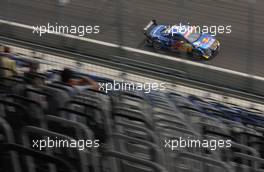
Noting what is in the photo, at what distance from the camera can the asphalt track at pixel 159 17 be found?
6891 mm

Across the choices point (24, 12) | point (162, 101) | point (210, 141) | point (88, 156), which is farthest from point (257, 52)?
point (88, 156)

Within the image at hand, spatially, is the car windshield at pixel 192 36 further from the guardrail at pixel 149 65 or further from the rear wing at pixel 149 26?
the guardrail at pixel 149 65

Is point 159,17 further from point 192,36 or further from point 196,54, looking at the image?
point 192,36

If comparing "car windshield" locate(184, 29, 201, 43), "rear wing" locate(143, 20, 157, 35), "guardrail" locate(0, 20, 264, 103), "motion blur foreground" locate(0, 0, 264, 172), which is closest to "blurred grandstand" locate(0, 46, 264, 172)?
"motion blur foreground" locate(0, 0, 264, 172)

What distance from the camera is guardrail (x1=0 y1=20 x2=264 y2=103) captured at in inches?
284

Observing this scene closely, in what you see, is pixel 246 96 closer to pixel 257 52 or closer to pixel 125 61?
pixel 257 52

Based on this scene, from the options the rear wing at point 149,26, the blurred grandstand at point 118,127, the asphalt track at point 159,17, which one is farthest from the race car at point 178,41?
the blurred grandstand at point 118,127

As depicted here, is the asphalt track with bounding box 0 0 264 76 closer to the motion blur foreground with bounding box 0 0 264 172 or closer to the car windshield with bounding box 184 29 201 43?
the motion blur foreground with bounding box 0 0 264 172

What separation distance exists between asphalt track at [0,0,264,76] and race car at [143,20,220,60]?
12 centimetres

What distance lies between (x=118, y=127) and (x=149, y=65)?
118 inches

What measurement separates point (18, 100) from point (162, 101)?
6.96ft

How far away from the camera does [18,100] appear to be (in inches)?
185

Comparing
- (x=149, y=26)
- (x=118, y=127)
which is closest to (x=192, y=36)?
(x=149, y=26)

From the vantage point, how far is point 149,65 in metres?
7.57
